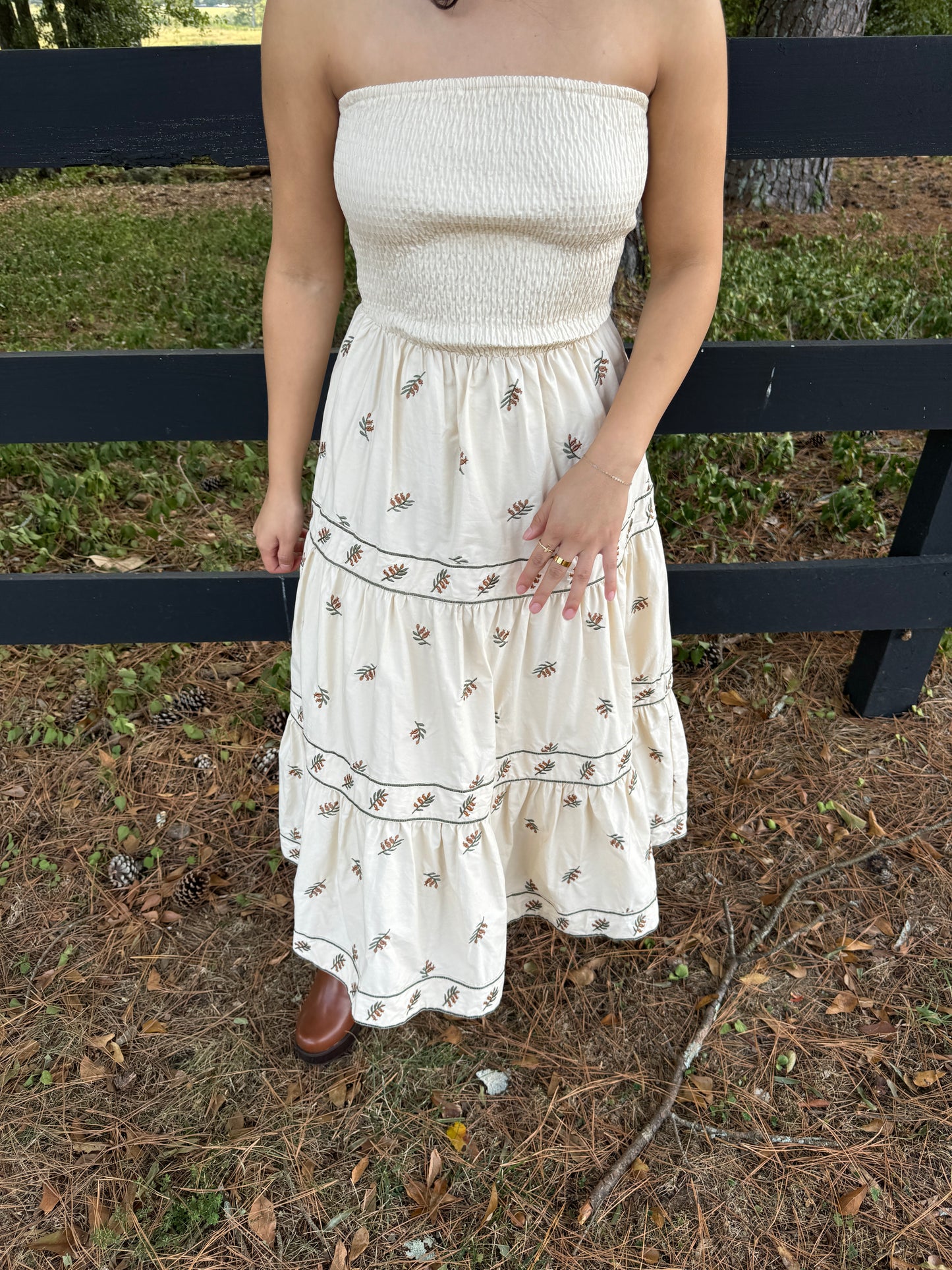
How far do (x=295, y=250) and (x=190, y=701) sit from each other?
1601 millimetres

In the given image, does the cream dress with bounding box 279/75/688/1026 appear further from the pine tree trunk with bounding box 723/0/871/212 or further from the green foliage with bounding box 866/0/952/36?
the green foliage with bounding box 866/0/952/36

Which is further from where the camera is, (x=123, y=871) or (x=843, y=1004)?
(x=123, y=871)

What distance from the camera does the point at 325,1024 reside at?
178 cm

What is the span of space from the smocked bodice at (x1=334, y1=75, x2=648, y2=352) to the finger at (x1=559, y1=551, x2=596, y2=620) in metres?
0.32

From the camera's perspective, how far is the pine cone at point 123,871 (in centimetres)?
213

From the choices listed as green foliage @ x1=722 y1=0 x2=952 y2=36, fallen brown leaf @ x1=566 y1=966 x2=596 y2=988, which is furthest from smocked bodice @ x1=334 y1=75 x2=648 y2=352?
green foliage @ x1=722 y1=0 x2=952 y2=36

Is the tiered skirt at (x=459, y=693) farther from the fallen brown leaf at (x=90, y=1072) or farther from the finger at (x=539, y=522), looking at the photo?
the fallen brown leaf at (x=90, y=1072)

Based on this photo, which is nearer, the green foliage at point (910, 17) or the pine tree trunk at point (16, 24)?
the green foliage at point (910, 17)

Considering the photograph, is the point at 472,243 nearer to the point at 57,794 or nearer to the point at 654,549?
the point at 654,549

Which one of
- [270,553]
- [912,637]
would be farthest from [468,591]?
[912,637]

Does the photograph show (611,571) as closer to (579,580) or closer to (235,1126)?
(579,580)

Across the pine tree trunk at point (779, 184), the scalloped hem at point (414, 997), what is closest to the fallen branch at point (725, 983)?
the scalloped hem at point (414, 997)

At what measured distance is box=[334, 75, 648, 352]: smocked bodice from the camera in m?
1.06

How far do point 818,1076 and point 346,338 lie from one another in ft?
5.67
